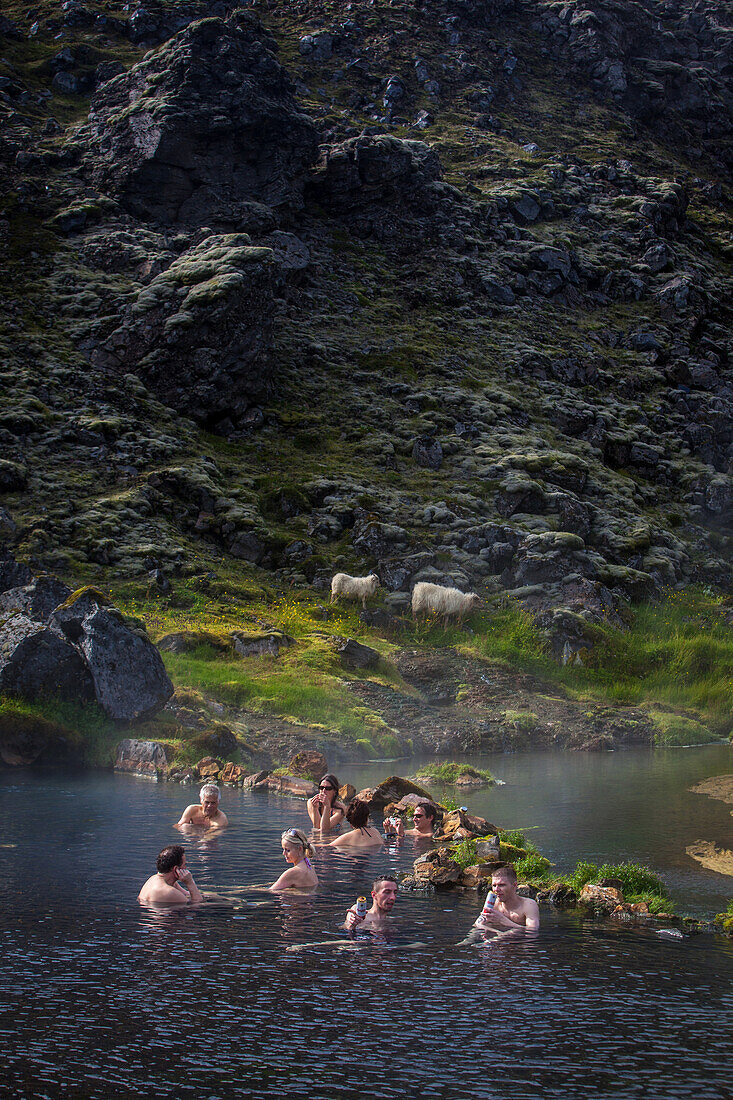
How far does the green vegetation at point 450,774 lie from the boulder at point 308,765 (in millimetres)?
2927

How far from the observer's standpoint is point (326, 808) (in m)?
20.0

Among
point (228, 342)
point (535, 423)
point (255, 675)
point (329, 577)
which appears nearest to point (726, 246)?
point (535, 423)

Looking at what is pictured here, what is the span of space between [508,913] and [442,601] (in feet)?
91.6

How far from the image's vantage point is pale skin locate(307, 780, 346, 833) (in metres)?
19.9

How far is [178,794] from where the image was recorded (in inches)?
917

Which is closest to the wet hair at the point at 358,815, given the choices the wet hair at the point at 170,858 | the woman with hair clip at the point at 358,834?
the woman with hair clip at the point at 358,834

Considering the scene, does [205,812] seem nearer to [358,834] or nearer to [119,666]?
[358,834]

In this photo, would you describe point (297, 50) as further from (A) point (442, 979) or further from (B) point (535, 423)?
(A) point (442, 979)

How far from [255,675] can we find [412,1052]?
83.4ft

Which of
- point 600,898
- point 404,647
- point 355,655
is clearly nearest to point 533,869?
point 600,898

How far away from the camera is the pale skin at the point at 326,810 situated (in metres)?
19.9

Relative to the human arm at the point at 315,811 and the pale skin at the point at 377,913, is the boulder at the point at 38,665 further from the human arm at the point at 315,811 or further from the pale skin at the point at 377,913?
the pale skin at the point at 377,913

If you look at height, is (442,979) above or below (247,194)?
below

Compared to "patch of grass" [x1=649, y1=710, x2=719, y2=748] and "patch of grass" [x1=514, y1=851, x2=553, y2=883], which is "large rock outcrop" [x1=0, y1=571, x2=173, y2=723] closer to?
"patch of grass" [x1=514, y1=851, x2=553, y2=883]
